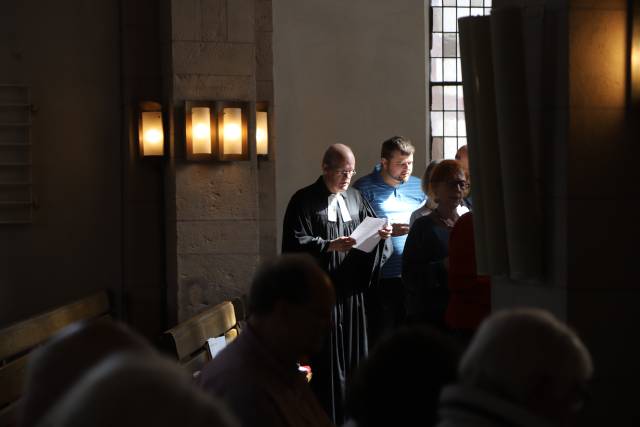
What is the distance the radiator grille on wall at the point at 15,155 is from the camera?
8.19 m

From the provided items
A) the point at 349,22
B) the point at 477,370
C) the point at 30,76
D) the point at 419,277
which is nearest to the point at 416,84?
the point at 349,22

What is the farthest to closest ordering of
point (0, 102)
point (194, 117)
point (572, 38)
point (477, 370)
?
point (0, 102), point (194, 117), point (572, 38), point (477, 370)

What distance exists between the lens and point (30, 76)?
27.2 ft

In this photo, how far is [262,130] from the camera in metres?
8.11

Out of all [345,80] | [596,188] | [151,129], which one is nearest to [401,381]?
[596,188]

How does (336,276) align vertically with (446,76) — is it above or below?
below

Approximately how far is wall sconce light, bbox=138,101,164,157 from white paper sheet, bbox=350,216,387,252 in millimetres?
1939

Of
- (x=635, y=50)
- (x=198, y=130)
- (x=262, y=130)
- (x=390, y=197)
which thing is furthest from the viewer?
(x=262, y=130)

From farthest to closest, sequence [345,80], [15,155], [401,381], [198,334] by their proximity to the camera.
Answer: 1. [345,80]
2. [15,155]
3. [198,334]
4. [401,381]

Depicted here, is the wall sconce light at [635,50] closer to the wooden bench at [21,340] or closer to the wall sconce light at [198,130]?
the wooden bench at [21,340]

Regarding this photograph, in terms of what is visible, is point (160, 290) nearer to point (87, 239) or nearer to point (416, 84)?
point (87, 239)

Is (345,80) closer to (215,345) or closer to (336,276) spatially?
(336,276)

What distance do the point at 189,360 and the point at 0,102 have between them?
3653 mm

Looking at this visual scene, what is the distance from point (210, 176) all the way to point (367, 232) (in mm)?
1502
